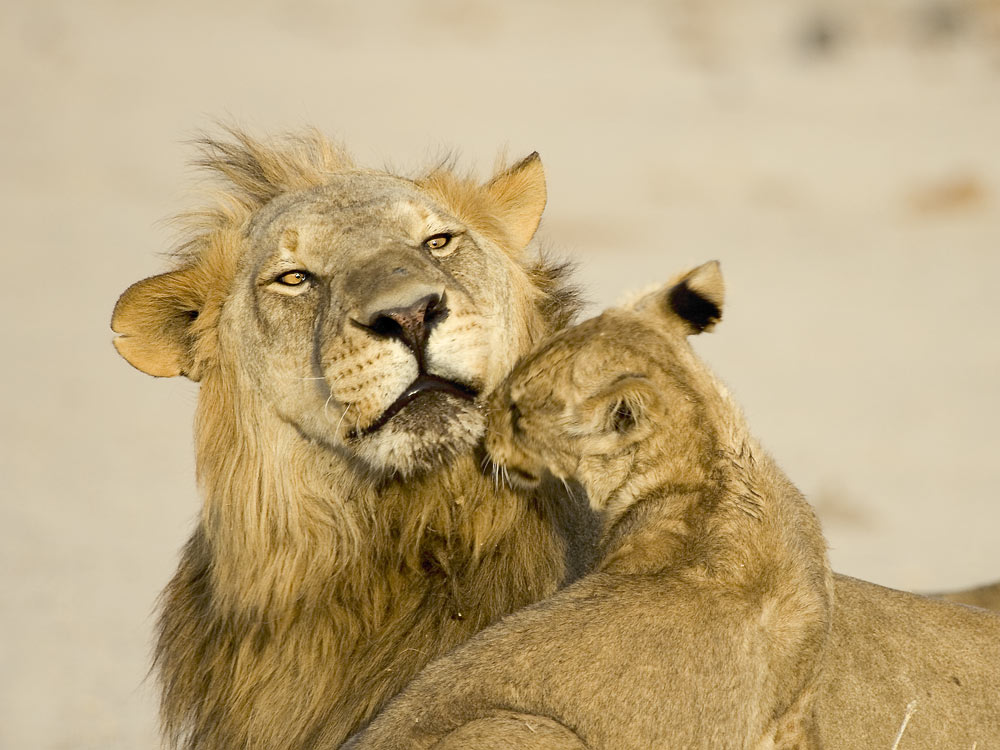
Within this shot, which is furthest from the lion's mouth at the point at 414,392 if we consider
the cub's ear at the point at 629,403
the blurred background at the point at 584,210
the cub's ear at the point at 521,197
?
the blurred background at the point at 584,210

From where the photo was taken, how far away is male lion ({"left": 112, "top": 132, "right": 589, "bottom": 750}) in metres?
4.22

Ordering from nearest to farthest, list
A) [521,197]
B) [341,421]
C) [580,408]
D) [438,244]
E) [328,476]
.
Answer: [580,408], [341,421], [328,476], [438,244], [521,197]

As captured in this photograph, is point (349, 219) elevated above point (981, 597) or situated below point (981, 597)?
above

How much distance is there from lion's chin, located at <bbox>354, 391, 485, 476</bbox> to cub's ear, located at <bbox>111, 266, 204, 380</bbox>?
0.81 meters

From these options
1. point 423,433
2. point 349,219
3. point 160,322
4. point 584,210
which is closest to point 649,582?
point 423,433

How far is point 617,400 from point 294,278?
1.10m

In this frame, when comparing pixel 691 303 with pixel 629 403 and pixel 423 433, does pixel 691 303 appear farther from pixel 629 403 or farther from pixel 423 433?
pixel 423 433

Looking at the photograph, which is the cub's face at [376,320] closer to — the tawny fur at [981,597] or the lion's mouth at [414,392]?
the lion's mouth at [414,392]

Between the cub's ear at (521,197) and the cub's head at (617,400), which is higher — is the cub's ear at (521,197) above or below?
above

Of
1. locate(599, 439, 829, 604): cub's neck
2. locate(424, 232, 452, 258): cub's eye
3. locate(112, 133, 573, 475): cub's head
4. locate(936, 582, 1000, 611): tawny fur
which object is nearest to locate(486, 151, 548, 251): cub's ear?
locate(112, 133, 573, 475): cub's head

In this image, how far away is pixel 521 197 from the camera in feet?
17.0

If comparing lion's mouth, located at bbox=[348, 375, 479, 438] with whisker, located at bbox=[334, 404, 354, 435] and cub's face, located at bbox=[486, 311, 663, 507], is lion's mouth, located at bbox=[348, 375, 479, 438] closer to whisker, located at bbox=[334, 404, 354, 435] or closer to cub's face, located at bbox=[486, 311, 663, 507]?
whisker, located at bbox=[334, 404, 354, 435]

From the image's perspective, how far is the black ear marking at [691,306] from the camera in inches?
173

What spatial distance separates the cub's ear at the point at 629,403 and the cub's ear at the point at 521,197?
3.94 ft
